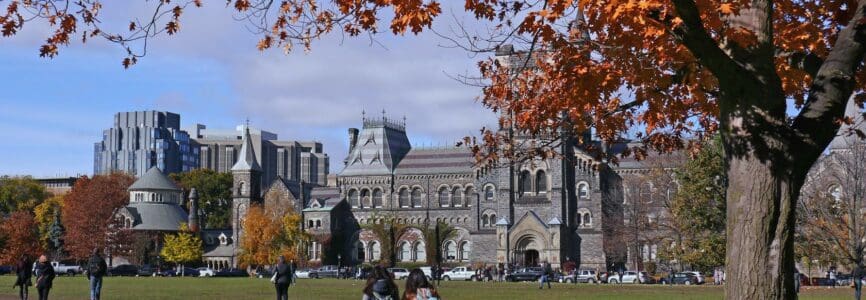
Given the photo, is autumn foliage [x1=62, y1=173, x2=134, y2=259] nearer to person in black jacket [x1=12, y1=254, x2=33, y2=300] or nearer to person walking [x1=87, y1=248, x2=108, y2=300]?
person in black jacket [x1=12, y1=254, x2=33, y2=300]

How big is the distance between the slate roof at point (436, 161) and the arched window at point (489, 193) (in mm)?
4964

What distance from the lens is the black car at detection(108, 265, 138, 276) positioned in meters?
81.9

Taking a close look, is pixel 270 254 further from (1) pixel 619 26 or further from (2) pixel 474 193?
(1) pixel 619 26

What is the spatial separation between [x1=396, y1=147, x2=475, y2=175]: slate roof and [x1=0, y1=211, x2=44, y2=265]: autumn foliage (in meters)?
31.9

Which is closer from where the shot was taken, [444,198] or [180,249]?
[180,249]

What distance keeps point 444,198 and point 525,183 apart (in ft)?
35.7

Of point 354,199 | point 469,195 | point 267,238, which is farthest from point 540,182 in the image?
point 267,238

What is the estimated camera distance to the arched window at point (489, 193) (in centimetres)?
8998

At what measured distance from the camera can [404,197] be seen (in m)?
98.6

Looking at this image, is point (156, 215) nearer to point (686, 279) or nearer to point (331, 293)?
point (686, 279)

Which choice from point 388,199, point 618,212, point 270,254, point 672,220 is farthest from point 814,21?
point 388,199

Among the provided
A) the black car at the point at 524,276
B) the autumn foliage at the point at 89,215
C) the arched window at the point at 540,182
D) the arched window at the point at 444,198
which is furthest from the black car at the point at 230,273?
the arched window at the point at 540,182

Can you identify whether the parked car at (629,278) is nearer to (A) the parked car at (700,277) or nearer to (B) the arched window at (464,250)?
(A) the parked car at (700,277)

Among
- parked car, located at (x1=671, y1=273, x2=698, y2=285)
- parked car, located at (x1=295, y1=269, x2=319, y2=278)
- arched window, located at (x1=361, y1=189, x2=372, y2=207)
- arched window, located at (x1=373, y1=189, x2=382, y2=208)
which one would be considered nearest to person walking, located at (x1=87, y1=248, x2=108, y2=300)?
parked car, located at (x1=671, y1=273, x2=698, y2=285)
